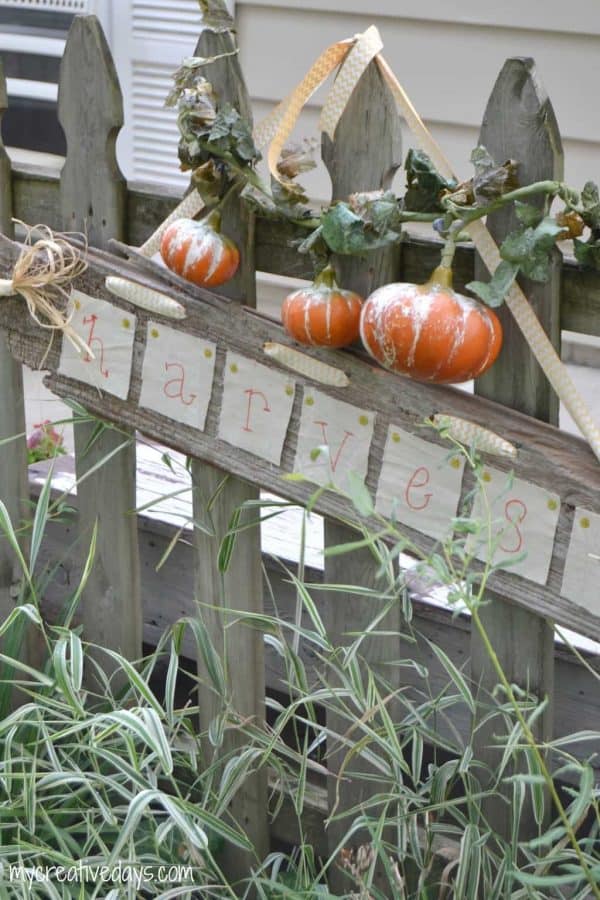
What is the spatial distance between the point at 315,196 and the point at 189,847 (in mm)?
2810

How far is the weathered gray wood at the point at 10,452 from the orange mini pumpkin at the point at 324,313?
2.63 ft

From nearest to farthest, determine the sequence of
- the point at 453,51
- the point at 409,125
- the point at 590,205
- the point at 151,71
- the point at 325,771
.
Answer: the point at 590,205, the point at 409,125, the point at 325,771, the point at 453,51, the point at 151,71

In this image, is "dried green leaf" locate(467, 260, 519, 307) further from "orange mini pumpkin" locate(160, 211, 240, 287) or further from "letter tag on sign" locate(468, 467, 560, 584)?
"orange mini pumpkin" locate(160, 211, 240, 287)

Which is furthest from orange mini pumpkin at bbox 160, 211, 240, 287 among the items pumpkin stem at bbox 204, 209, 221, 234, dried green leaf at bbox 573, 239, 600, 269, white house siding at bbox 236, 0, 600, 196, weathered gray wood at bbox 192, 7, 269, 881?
white house siding at bbox 236, 0, 600, 196

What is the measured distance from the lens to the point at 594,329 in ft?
5.49

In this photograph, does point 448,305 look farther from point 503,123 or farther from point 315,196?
point 315,196

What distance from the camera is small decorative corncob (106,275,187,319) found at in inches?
77.7

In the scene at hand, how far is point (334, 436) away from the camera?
6.09 feet

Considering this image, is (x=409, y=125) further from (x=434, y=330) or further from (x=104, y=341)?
(x=104, y=341)

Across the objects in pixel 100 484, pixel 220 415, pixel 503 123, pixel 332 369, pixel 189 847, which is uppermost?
pixel 503 123

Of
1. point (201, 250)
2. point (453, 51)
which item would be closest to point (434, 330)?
point (201, 250)

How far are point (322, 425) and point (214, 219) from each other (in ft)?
1.19

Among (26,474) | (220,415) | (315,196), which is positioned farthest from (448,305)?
(315,196)

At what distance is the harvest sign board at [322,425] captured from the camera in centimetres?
167
